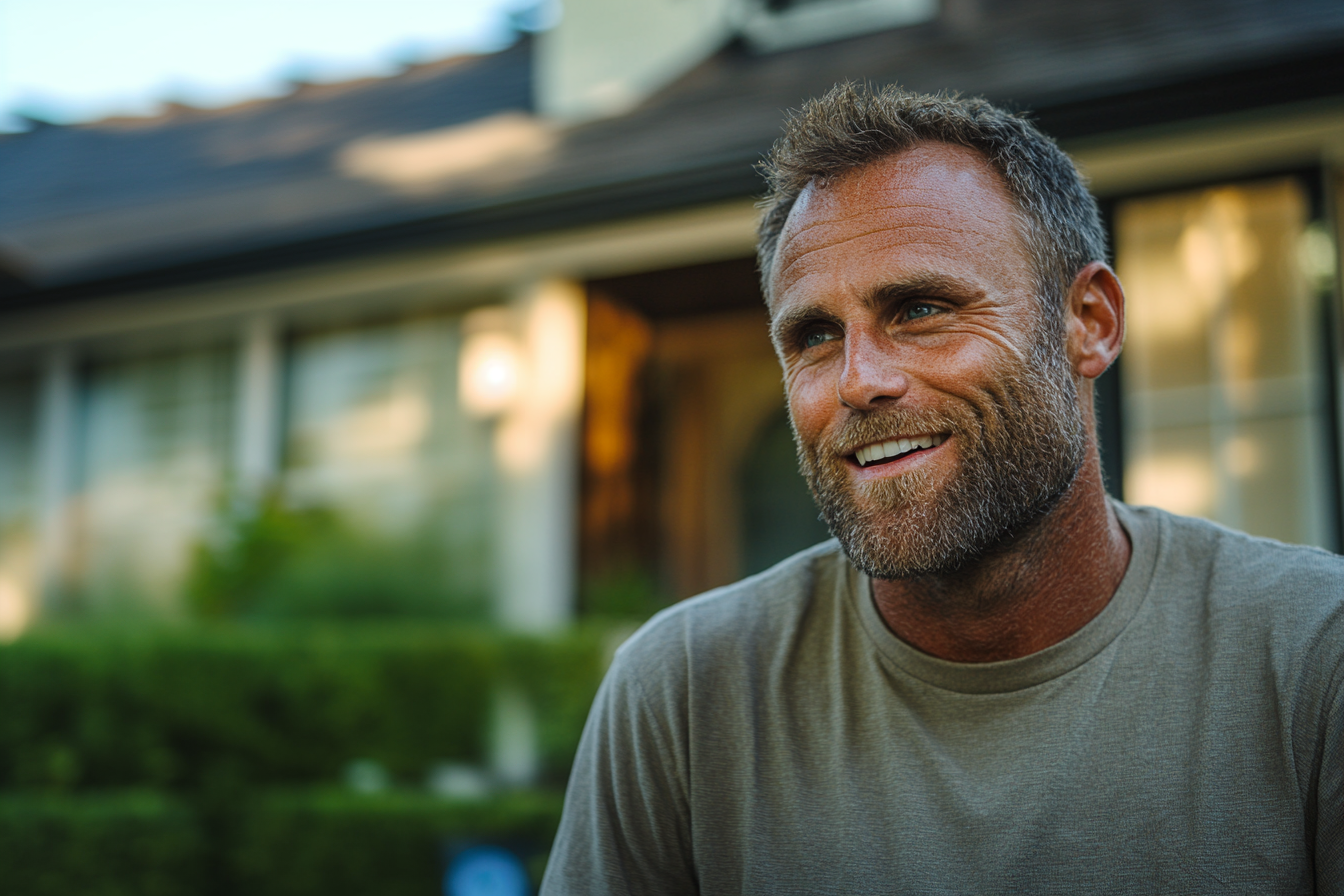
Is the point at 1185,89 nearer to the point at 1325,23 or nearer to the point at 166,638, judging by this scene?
the point at 1325,23

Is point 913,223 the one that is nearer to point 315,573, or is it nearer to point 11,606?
point 315,573

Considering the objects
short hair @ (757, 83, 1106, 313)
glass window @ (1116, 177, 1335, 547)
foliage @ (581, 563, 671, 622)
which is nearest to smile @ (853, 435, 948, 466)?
short hair @ (757, 83, 1106, 313)

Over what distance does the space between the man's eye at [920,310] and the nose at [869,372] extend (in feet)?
0.16

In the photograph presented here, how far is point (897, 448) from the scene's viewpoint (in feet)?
5.01

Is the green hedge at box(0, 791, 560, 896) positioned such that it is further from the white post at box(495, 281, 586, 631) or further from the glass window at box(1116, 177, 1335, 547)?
the glass window at box(1116, 177, 1335, 547)

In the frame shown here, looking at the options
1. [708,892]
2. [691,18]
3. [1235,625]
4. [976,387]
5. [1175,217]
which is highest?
[691,18]

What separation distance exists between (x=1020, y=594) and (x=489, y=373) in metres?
5.18

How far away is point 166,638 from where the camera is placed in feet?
17.6

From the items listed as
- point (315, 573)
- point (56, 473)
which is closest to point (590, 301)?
point (315, 573)

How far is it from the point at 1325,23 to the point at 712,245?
9.47 ft

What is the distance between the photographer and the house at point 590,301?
456cm

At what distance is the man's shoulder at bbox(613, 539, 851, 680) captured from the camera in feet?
5.39

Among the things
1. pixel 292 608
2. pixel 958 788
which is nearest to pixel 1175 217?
pixel 958 788

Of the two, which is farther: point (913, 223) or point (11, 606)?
point (11, 606)
